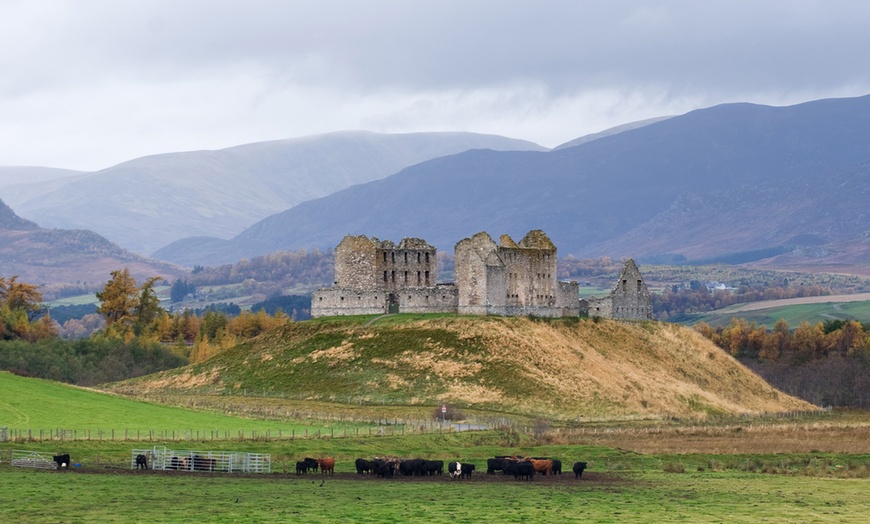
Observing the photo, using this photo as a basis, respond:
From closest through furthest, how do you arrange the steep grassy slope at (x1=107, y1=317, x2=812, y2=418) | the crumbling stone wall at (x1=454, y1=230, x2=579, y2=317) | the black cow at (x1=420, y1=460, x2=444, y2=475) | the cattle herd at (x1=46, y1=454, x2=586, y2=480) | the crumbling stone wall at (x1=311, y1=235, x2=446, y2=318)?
the cattle herd at (x1=46, y1=454, x2=586, y2=480), the black cow at (x1=420, y1=460, x2=444, y2=475), the steep grassy slope at (x1=107, y1=317, x2=812, y2=418), the crumbling stone wall at (x1=454, y1=230, x2=579, y2=317), the crumbling stone wall at (x1=311, y1=235, x2=446, y2=318)

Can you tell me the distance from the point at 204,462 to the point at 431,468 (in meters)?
12.5

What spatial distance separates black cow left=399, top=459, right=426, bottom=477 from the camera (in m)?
79.8

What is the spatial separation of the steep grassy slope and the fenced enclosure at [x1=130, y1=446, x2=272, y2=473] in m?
40.3

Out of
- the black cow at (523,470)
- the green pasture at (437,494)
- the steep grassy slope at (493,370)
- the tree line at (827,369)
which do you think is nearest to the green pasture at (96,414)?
the steep grassy slope at (493,370)

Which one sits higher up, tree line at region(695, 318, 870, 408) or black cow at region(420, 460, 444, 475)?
tree line at region(695, 318, 870, 408)

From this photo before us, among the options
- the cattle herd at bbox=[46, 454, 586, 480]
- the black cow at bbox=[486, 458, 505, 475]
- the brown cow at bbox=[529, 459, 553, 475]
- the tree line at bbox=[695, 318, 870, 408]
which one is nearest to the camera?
the cattle herd at bbox=[46, 454, 586, 480]

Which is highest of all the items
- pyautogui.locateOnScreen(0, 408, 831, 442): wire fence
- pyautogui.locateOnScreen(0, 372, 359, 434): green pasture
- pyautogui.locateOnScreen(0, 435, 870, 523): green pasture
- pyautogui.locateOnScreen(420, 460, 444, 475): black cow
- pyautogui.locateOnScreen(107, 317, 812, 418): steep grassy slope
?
pyautogui.locateOnScreen(107, 317, 812, 418): steep grassy slope

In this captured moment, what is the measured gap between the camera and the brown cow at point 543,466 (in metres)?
81.2

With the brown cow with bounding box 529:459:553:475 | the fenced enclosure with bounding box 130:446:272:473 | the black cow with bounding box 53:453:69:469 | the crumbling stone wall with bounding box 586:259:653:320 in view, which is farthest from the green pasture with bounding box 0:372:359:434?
the crumbling stone wall with bounding box 586:259:653:320

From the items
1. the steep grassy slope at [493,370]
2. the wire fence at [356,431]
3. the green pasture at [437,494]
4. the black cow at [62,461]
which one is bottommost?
the green pasture at [437,494]

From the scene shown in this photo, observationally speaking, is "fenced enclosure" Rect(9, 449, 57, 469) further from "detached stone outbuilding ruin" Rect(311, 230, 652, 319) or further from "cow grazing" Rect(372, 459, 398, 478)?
"detached stone outbuilding ruin" Rect(311, 230, 652, 319)

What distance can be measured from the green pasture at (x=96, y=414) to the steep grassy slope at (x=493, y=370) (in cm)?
1331

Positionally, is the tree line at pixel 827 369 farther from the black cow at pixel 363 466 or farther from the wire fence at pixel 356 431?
the black cow at pixel 363 466

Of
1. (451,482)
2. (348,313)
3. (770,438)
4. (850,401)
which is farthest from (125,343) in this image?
(451,482)
